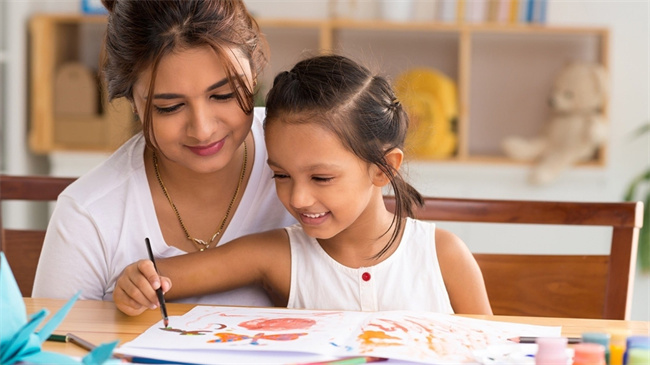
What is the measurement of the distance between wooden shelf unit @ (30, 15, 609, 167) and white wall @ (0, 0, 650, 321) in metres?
0.07

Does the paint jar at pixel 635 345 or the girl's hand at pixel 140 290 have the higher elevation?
the paint jar at pixel 635 345

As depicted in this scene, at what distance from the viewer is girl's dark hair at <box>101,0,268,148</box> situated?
1.29 meters

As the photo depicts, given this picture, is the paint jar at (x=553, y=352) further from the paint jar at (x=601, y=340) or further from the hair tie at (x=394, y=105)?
the hair tie at (x=394, y=105)

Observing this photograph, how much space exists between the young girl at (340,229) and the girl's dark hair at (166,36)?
97mm

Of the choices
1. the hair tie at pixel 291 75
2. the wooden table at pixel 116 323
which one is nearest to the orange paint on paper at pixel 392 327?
the wooden table at pixel 116 323

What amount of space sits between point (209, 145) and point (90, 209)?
251 millimetres

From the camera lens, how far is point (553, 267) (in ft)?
5.11

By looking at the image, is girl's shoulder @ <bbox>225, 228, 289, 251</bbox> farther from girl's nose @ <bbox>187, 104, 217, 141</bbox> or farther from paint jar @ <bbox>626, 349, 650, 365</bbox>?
paint jar @ <bbox>626, 349, 650, 365</bbox>

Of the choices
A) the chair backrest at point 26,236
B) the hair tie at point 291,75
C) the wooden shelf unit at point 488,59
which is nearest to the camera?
the hair tie at point 291,75

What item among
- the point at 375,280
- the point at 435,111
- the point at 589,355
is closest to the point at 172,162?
the point at 375,280

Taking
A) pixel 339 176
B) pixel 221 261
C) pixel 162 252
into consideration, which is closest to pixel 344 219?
pixel 339 176

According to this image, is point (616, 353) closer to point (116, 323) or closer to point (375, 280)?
point (375, 280)

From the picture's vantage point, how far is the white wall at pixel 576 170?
11.6ft

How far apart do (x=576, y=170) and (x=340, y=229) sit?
2436 mm
